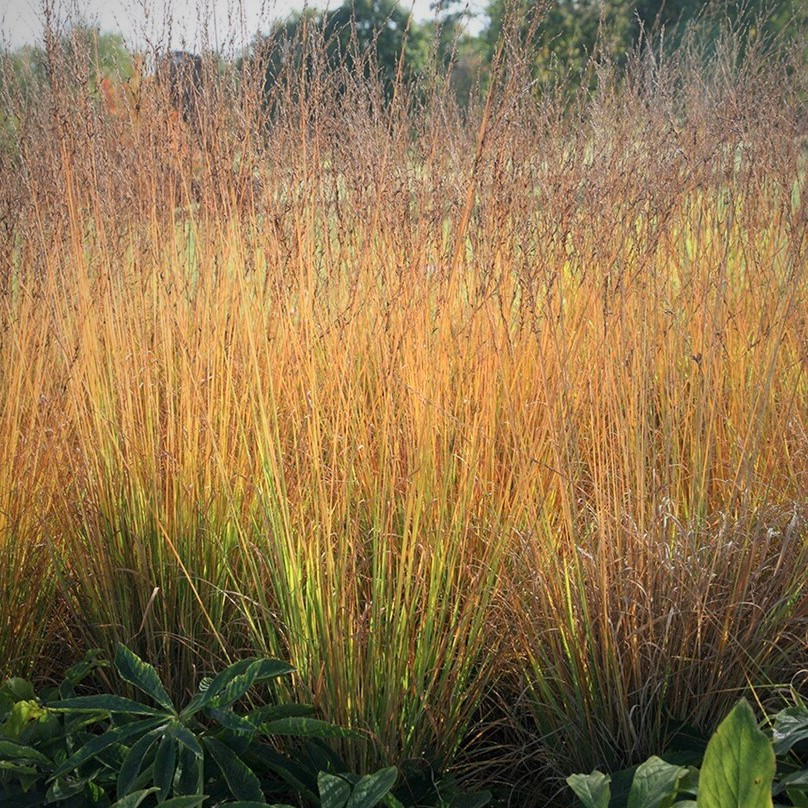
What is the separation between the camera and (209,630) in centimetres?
203

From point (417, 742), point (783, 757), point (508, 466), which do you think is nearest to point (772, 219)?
point (508, 466)

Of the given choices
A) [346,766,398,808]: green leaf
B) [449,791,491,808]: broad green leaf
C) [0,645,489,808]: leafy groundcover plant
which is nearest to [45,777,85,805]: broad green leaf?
[0,645,489,808]: leafy groundcover plant

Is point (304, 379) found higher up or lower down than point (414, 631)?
higher up

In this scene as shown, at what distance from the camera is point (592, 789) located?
1384 mm

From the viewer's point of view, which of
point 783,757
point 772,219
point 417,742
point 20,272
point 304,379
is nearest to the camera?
point 783,757

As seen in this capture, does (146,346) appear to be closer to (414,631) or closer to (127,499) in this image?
(127,499)

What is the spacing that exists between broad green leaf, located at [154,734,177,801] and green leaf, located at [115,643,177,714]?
56mm

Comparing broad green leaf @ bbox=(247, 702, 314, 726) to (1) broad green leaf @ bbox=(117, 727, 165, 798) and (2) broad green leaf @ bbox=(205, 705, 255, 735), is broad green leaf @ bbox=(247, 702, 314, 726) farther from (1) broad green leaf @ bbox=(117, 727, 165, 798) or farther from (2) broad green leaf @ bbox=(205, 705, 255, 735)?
(1) broad green leaf @ bbox=(117, 727, 165, 798)

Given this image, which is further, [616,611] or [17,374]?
[17,374]

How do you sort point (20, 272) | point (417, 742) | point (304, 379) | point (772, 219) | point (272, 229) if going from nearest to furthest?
point (417, 742)
point (272, 229)
point (304, 379)
point (20, 272)
point (772, 219)

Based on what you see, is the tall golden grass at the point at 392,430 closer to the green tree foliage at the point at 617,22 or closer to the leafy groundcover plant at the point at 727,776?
the leafy groundcover plant at the point at 727,776

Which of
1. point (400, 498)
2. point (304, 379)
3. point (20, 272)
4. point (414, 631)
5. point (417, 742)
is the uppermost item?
point (20, 272)

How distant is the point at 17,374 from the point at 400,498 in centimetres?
93

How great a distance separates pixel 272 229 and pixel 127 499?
669 mm
